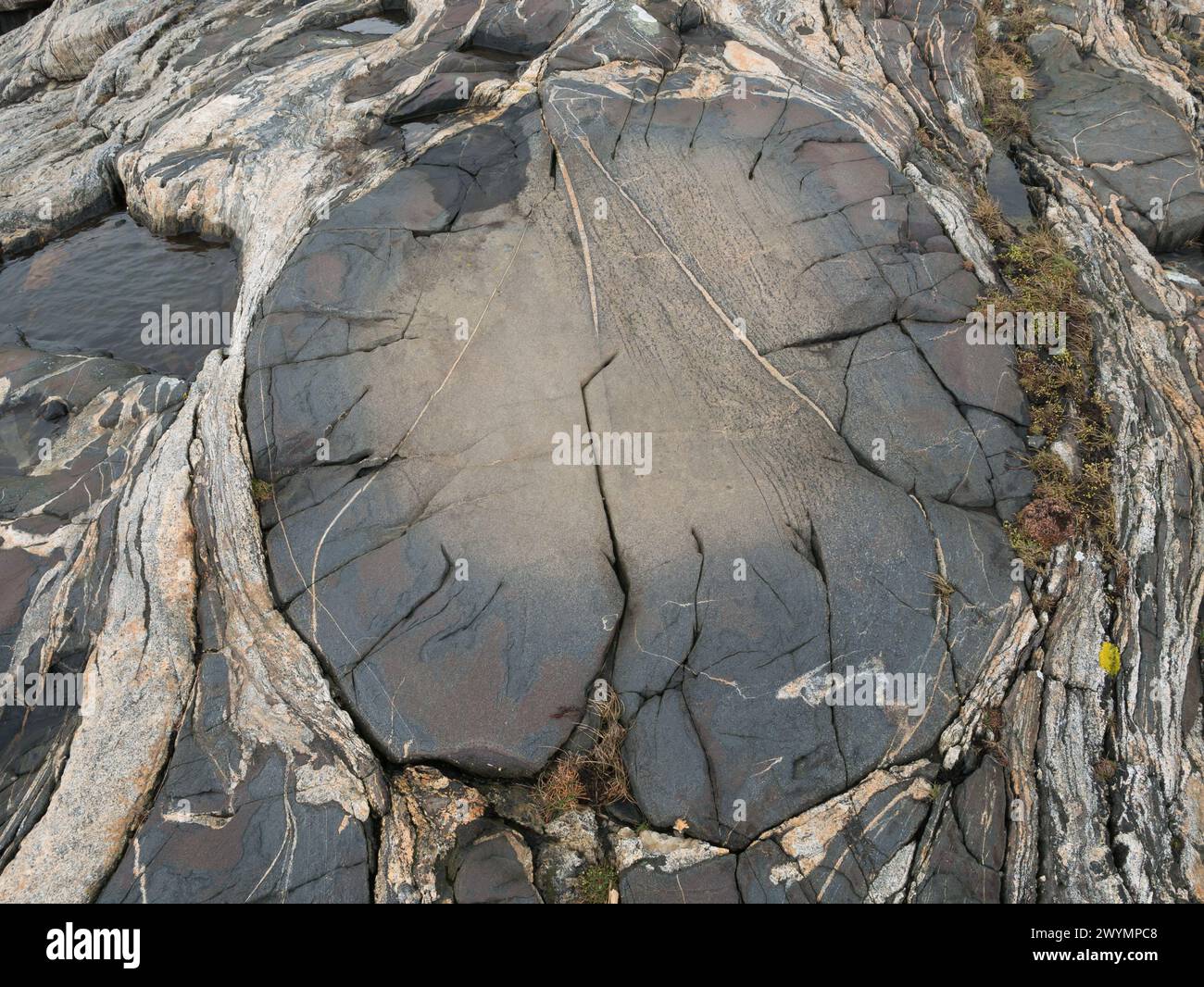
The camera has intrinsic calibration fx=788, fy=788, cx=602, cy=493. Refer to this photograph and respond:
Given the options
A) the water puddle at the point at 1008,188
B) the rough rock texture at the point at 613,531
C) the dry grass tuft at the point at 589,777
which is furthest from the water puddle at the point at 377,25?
the dry grass tuft at the point at 589,777

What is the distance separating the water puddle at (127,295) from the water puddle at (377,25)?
6192 millimetres

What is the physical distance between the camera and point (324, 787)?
7.29 m

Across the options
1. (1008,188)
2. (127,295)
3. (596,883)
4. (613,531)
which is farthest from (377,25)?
(596,883)

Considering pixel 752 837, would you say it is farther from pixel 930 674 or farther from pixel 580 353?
pixel 580 353

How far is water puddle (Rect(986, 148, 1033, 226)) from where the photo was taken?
12.6 metres

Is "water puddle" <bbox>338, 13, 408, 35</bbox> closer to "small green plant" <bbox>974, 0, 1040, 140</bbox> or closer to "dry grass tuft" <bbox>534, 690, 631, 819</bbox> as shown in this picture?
"small green plant" <bbox>974, 0, 1040, 140</bbox>

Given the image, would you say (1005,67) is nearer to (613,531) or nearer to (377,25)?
(377,25)

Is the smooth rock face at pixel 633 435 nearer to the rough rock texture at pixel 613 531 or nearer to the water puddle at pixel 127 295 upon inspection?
the rough rock texture at pixel 613 531

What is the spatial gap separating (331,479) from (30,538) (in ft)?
11.2

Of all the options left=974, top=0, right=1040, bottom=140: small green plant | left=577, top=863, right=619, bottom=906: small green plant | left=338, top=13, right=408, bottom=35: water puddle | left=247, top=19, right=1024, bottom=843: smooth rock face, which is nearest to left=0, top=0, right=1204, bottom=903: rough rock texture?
left=247, top=19, right=1024, bottom=843: smooth rock face

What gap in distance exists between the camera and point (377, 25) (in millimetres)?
16562

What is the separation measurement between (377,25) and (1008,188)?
42.3 feet

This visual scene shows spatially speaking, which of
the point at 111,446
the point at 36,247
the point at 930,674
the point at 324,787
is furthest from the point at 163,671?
the point at 36,247
